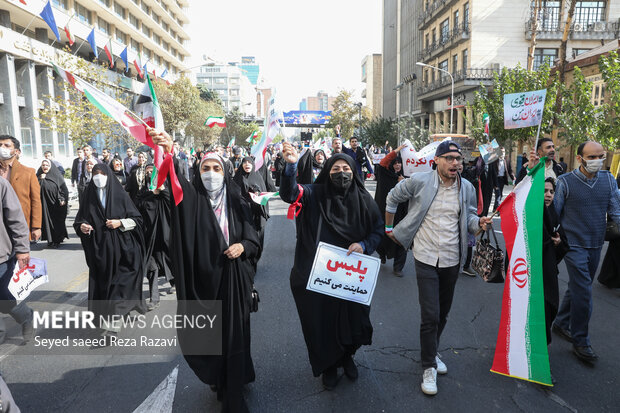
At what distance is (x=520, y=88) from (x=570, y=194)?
1567cm

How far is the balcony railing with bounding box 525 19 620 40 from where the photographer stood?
103ft

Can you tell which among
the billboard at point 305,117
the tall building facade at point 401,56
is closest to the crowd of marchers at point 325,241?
the tall building facade at point 401,56

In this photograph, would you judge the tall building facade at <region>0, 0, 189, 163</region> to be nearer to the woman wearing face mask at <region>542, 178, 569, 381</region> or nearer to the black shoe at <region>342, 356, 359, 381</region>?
the black shoe at <region>342, 356, 359, 381</region>

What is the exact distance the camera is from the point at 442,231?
11.5 ft

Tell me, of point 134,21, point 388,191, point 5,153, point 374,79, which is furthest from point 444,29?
point 374,79

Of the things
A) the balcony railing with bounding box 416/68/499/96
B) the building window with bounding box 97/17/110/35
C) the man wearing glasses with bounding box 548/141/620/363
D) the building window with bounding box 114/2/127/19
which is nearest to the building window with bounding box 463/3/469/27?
the balcony railing with bounding box 416/68/499/96

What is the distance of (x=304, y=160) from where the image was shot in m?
7.37

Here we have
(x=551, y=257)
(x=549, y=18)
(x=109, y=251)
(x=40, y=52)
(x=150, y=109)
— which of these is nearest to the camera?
(x=150, y=109)

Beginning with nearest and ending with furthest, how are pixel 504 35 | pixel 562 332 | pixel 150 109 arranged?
pixel 150 109, pixel 562 332, pixel 504 35

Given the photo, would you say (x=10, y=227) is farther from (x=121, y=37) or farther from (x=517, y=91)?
(x=121, y=37)

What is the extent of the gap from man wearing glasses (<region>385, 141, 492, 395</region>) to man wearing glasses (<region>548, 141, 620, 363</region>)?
97 centimetres

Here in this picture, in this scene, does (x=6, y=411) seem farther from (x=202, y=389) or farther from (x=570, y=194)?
(x=570, y=194)

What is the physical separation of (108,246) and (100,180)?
69 cm

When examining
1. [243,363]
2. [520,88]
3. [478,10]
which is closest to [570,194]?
[243,363]
